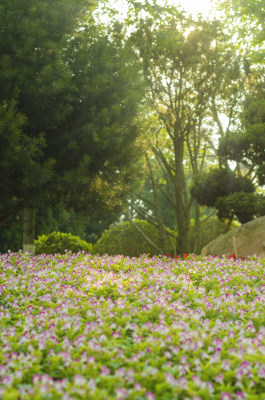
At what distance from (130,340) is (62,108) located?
19.0 ft

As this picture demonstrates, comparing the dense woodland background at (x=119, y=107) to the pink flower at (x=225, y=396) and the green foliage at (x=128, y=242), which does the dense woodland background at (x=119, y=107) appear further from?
the pink flower at (x=225, y=396)

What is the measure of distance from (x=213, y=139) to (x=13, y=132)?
26.4 feet

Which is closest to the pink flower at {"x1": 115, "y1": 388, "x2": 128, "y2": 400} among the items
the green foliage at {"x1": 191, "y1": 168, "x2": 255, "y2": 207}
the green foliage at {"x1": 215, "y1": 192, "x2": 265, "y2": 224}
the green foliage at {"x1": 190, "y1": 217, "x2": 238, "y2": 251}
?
the green foliage at {"x1": 215, "y1": 192, "x2": 265, "y2": 224}

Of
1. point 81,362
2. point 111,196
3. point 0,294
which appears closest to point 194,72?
point 111,196

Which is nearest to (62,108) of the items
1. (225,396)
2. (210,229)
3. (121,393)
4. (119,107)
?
(119,107)

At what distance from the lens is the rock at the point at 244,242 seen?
9320mm

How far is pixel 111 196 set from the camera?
359 inches

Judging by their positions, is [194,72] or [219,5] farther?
[219,5]

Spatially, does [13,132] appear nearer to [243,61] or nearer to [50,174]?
[50,174]

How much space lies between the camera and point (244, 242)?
9617 mm

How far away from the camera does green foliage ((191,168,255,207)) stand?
11539mm

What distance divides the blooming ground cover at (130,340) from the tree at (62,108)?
3.16 m

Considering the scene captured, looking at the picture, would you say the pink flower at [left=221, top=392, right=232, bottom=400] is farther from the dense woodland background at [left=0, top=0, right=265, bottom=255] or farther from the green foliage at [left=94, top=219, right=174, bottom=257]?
the green foliage at [left=94, top=219, right=174, bottom=257]

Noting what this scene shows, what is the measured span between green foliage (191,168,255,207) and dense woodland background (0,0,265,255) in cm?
3
